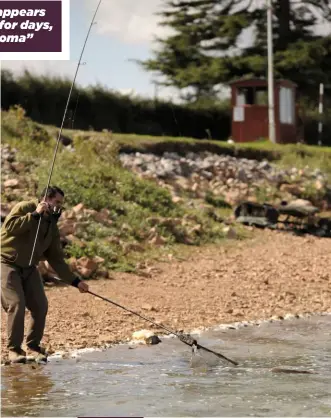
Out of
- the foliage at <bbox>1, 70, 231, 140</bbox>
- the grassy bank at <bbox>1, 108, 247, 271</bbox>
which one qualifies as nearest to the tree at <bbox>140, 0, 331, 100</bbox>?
the foliage at <bbox>1, 70, 231, 140</bbox>

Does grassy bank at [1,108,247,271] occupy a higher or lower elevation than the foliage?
lower

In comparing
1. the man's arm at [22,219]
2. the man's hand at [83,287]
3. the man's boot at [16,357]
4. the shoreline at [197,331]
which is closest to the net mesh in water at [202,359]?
the shoreline at [197,331]

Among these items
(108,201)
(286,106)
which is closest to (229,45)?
(286,106)

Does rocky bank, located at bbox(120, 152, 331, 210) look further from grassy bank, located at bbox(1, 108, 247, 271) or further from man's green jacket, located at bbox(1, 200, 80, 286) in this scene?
man's green jacket, located at bbox(1, 200, 80, 286)

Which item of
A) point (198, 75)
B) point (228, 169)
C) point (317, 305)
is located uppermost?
point (198, 75)

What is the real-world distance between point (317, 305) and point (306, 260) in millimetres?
3924

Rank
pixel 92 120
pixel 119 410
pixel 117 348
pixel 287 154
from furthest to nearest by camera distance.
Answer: pixel 92 120 < pixel 287 154 < pixel 117 348 < pixel 119 410

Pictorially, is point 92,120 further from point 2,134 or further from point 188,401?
point 188,401

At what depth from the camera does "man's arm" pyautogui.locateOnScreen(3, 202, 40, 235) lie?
991 centimetres

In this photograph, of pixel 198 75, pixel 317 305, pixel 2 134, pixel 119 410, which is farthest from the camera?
pixel 198 75

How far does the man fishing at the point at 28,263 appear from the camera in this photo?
9945mm

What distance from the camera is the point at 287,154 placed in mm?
31375

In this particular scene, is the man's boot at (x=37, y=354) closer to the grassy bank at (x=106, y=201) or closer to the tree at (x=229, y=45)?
the grassy bank at (x=106, y=201)

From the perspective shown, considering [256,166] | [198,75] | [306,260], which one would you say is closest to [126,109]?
[198,75]
